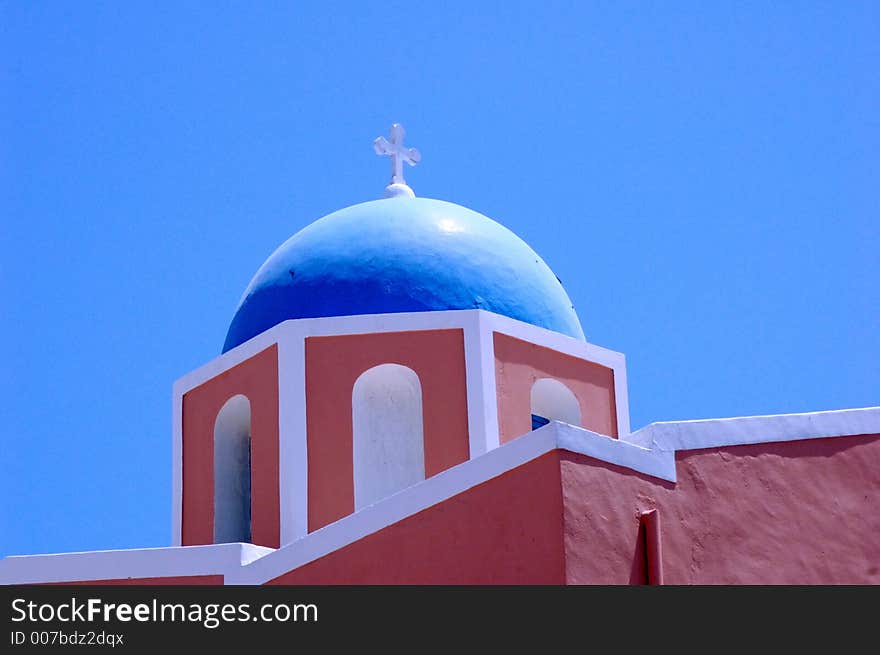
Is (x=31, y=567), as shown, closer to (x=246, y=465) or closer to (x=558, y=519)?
(x=246, y=465)

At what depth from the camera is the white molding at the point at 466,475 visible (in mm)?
7805

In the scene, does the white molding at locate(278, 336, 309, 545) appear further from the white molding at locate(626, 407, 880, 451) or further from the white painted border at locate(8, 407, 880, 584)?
the white molding at locate(626, 407, 880, 451)

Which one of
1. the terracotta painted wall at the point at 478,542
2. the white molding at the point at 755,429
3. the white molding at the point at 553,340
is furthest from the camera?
the white molding at the point at 553,340

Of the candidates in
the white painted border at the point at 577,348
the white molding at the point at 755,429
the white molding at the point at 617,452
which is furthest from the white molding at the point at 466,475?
the white painted border at the point at 577,348

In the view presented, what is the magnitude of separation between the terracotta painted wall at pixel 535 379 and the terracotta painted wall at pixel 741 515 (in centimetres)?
265

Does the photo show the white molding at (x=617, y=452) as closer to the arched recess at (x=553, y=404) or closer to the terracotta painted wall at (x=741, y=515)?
the terracotta painted wall at (x=741, y=515)

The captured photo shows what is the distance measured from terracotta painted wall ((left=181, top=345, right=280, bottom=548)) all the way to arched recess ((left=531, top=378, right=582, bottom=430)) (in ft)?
6.06

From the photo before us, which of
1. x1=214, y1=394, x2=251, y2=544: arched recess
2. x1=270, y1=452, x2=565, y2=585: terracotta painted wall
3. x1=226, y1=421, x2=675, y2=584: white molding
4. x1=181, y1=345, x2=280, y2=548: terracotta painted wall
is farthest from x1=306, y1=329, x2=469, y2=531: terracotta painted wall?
x1=270, y1=452, x2=565, y2=585: terracotta painted wall

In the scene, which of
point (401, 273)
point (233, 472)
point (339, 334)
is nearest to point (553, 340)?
point (401, 273)

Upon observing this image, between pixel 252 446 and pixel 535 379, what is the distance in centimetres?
196

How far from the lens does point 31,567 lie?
32.5 ft
